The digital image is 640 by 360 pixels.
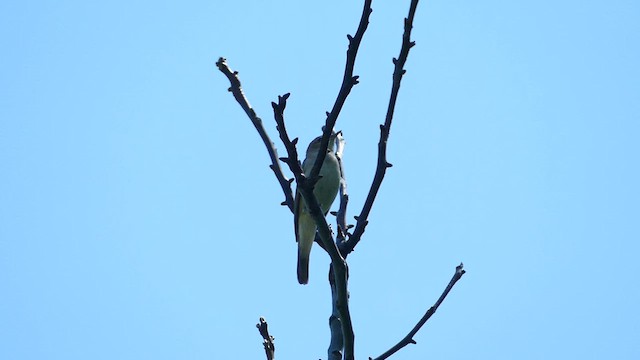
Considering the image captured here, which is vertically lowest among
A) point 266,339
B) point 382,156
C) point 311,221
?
point 266,339

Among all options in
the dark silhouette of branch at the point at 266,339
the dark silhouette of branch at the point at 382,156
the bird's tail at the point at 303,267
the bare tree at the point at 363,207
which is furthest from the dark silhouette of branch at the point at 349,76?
the bird's tail at the point at 303,267

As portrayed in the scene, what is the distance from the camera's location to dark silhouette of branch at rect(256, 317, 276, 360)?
441cm

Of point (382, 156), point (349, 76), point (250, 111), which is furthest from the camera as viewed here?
point (250, 111)

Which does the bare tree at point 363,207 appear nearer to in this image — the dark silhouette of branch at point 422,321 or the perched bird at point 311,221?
the dark silhouette of branch at point 422,321

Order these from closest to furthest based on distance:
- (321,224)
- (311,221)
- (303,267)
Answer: (321,224) → (311,221) → (303,267)

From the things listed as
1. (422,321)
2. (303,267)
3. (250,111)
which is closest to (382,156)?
(422,321)

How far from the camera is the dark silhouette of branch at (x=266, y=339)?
4.41 metres

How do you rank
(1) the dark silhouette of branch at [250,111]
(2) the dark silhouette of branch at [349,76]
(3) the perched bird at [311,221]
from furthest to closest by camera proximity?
(3) the perched bird at [311,221], (1) the dark silhouette of branch at [250,111], (2) the dark silhouette of branch at [349,76]

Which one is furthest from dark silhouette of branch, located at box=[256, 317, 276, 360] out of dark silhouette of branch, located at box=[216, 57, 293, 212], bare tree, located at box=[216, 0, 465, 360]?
dark silhouette of branch, located at box=[216, 57, 293, 212]

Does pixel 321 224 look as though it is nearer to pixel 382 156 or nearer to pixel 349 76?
pixel 382 156

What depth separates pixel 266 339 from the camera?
4438 mm

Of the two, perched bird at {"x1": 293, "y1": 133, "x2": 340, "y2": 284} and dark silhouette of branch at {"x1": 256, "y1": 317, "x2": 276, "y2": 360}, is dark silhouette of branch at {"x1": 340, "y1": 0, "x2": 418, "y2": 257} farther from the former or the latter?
perched bird at {"x1": 293, "y1": 133, "x2": 340, "y2": 284}

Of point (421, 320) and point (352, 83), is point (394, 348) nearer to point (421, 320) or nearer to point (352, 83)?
point (421, 320)

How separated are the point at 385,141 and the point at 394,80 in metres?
0.38
